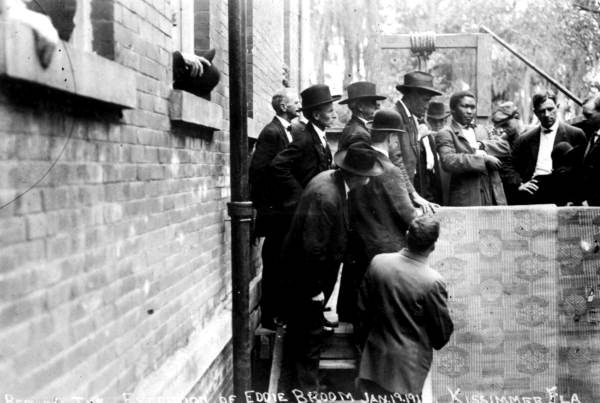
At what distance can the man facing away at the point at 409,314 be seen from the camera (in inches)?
162

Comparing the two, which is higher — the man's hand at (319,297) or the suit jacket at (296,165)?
the suit jacket at (296,165)

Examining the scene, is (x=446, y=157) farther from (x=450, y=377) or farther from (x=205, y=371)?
(x=205, y=371)

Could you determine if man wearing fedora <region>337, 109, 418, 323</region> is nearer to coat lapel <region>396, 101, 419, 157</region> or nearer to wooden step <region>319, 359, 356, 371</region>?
coat lapel <region>396, 101, 419, 157</region>

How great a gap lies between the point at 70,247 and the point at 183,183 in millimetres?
1779

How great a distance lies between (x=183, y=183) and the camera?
4254 millimetres

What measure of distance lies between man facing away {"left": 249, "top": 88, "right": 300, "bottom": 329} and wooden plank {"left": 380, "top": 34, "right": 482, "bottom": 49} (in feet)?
5.77

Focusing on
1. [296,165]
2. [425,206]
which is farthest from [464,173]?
[296,165]

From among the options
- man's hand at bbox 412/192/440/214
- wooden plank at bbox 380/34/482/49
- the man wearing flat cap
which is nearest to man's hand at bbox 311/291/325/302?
man's hand at bbox 412/192/440/214

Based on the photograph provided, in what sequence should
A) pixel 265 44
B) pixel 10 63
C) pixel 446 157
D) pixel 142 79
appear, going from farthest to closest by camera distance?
pixel 265 44
pixel 446 157
pixel 142 79
pixel 10 63

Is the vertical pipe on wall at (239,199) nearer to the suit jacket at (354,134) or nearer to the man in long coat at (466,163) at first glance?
the suit jacket at (354,134)

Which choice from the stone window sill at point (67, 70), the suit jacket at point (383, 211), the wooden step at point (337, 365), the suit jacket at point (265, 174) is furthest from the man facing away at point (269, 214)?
the stone window sill at point (67, 70)

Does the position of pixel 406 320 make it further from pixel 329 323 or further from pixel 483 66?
pixel 483 66

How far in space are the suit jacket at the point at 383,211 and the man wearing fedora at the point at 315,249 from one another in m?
0.14

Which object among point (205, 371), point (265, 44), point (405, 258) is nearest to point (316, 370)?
point (205, 371)
